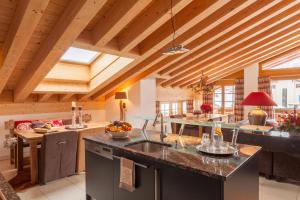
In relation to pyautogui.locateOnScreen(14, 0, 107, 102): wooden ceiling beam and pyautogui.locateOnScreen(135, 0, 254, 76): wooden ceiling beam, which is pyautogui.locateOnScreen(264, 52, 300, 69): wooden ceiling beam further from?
pyautogui.locateOnScreen(14, 0, 107, 102): wooden ceiling beam

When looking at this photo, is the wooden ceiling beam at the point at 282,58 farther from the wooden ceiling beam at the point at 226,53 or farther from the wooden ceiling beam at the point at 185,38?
the wooden ceiling beam at the point at 185,38

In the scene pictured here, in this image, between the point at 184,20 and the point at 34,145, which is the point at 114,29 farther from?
the point at 34,145

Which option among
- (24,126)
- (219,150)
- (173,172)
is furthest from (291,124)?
(24,126)

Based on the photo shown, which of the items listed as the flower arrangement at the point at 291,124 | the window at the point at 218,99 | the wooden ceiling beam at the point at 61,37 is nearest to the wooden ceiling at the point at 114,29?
the wooden ceiling beam at the point at 61,37

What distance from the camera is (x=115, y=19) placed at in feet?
10.5

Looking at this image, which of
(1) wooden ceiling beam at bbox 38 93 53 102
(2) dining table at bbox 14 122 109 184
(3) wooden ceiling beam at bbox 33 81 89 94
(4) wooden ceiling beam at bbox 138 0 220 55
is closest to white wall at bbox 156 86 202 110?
(3) wooden ceiling beam at bbox 33 81 89 94

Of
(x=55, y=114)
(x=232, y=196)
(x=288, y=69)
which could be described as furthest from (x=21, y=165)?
(x=288, y=69)

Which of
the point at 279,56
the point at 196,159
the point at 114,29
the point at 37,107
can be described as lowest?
the point at 196,159

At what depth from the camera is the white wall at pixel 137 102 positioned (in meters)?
6.30

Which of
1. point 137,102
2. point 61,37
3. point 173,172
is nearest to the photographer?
point 173,172

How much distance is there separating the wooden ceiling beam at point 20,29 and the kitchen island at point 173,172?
166 cm

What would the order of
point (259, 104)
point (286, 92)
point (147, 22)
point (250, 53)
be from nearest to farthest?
point (147, 22) → point (259, 104) → point (250, 53) → point (286, 92)

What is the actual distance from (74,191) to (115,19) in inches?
107

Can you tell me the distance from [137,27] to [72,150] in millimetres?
2462
